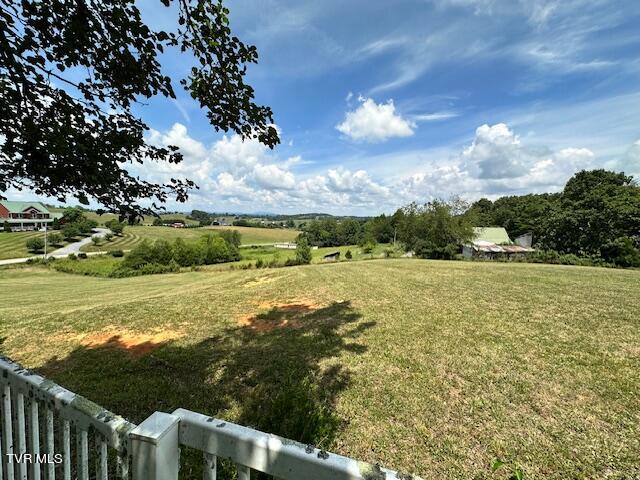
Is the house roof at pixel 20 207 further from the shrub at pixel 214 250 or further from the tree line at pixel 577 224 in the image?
the tree line at pixel 577 224

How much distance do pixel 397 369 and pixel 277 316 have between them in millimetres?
4024

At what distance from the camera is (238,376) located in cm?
477

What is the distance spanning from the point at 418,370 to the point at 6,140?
5.68 metres

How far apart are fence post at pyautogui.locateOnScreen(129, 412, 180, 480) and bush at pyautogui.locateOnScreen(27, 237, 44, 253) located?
220ft

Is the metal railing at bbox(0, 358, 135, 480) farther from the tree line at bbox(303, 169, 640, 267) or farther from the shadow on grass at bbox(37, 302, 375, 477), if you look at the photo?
the tree line at bbox(303, 169, 640, 267)

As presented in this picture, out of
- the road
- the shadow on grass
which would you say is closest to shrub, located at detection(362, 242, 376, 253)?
the shadow on grass

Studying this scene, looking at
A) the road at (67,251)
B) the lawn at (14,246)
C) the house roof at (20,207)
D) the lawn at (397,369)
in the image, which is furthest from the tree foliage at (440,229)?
the house roof at (20,207)

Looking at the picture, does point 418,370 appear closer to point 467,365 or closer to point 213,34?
point 467,365

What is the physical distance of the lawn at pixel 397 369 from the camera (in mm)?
3123

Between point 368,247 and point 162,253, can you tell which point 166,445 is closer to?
point 162,253

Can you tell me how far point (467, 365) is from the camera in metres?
4.68

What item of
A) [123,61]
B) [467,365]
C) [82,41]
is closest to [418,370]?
[467,365]

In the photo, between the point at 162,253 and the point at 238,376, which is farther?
the point at 162,253

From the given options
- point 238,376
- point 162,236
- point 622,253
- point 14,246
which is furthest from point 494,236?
point 14,246
